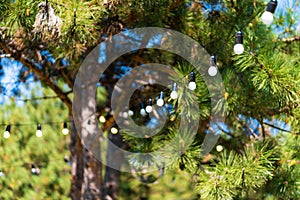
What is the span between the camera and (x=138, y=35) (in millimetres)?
1608

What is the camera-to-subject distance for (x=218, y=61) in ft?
5.22

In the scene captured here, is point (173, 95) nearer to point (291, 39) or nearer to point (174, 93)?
point (174, 93)

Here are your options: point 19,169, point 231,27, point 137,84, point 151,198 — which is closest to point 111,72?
point 137,84

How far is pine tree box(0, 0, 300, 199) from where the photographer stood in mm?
1272

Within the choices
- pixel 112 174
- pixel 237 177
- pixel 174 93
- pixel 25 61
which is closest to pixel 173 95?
pixel 174 93

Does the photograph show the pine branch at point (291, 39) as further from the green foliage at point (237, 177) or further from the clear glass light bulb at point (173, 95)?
the clear glass light bulb at point (173, 95)

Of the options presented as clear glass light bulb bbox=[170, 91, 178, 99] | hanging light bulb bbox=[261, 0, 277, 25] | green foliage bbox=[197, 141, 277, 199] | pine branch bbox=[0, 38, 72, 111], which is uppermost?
pine branch bbox=[0, 38, 72, 111]

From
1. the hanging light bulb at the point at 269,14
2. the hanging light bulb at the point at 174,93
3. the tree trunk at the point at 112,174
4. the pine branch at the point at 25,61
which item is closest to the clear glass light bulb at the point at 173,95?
the hanging light bulb at the point at 174,93

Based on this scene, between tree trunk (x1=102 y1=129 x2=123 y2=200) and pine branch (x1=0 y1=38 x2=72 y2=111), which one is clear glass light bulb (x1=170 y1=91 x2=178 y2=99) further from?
tree trunk (x1=102 y1=129 x2=123 y2=200)

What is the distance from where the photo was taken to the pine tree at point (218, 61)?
1.27 metres

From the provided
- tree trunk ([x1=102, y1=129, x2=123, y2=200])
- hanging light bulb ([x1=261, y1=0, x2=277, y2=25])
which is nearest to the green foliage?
hanging light bulb ([x1=261, y1=0, x2=277, y2=25])

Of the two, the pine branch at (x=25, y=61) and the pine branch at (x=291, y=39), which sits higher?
the pine branch at (x=291, y=39)

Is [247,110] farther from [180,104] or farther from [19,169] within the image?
→ [19,169]

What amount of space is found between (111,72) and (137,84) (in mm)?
136
